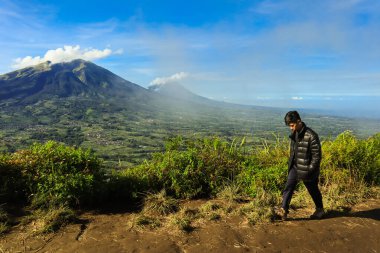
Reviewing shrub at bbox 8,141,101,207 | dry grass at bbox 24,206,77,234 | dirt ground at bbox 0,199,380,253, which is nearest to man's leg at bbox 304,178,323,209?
dirt ground at bbox 0,199,380,253

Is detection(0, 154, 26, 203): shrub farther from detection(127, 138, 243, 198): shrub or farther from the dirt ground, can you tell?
detection(127, 138, 243, 198): shrub

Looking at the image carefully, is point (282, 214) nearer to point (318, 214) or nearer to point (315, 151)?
point (318, 214)

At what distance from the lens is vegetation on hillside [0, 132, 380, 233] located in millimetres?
5750

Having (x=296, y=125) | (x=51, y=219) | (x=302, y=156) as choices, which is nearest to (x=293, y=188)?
(x=302, y=156)

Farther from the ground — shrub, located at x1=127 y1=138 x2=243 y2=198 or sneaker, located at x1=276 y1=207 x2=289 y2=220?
shrub, located at x1=127 y1=138 x2=243 y2=198

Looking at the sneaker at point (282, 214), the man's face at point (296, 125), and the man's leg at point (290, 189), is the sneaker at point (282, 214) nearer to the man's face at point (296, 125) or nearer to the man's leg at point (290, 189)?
the man's leg at point (290, 189)

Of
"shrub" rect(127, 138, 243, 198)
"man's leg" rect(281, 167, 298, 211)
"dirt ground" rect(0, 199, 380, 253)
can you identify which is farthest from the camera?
"shrub" rect(127, 138, 243, 198)

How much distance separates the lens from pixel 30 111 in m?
188

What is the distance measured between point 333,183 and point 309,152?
240 cm

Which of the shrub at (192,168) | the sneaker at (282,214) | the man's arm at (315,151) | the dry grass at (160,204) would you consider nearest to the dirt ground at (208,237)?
the sneaker at (282,214)

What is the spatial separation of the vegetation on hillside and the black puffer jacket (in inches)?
37.3

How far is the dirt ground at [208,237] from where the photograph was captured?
4.62 metres

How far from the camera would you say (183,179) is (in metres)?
6.96

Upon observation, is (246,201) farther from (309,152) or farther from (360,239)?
(360,239)
